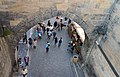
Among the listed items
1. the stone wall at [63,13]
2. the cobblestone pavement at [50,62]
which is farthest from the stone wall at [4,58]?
the cobblestone pavement at [50,62]

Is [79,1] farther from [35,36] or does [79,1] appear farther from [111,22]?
[35,36]

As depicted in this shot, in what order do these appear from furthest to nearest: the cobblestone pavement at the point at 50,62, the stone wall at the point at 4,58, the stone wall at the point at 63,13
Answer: the cobblestone pavement at the point at 50,62 → the stone wall at the point at 63,13 → the stone wall at the point at 4,58

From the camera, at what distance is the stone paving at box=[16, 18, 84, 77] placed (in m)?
13.4

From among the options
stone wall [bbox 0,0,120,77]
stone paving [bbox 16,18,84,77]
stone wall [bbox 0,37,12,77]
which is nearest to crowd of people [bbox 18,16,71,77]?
stone paving [bbox 16,18,84,77]

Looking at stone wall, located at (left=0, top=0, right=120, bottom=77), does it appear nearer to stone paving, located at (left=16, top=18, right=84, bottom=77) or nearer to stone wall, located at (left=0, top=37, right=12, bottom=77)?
stone wall, located at (left=0, top=37, right=12, bottom=77)

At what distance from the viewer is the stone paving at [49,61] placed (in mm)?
13391

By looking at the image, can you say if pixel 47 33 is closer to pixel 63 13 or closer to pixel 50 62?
pixel 50 62

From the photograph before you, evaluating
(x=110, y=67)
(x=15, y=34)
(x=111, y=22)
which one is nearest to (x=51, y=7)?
(x=15, y=34)

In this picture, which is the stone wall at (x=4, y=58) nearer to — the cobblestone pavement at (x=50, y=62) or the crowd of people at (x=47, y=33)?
the crowd of people at (x=47, y=33)

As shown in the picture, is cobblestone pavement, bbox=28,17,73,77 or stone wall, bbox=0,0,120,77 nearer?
stone wall, bbox=0,0,120,77

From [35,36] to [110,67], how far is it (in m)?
8.26

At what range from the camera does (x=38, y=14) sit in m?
10.9

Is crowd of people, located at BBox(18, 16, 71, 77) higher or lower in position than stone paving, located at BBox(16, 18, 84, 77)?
higher

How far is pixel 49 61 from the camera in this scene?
1453 cm
